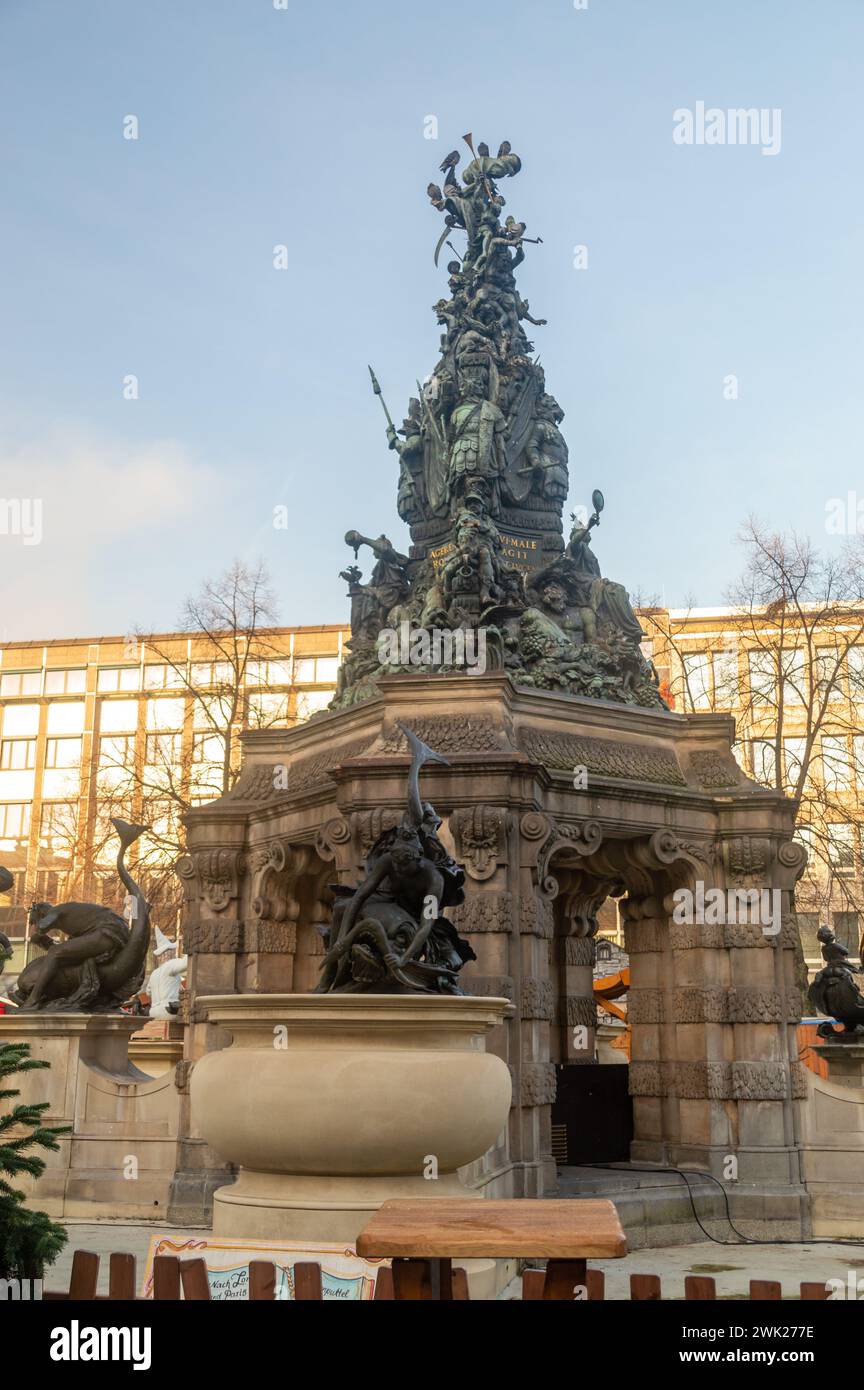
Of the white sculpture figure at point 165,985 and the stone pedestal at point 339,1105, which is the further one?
the white sculpture figure at point 165,985

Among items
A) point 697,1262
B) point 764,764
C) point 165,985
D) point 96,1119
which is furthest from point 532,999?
point 764,764

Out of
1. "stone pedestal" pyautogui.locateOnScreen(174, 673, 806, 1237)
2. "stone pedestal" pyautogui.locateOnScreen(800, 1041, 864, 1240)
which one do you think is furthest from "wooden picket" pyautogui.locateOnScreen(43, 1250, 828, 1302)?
"stone pedestal" pyautogui.locateOnScreen(800, 1041, 864, 1240)

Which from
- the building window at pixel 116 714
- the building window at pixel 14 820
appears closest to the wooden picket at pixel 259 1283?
the building window at pixel 116 714

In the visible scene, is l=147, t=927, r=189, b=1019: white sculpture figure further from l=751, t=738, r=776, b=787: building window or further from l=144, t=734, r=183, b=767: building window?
l=751, t=738, r=776, b=787: building window

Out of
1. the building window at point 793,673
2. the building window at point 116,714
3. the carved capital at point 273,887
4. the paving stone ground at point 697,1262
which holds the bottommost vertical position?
the paving stone ground at point 697,1262

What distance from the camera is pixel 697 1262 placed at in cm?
1312

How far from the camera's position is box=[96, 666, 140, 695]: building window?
266 feet

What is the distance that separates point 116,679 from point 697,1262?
72.3 metres

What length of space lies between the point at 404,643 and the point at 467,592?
1105 mm

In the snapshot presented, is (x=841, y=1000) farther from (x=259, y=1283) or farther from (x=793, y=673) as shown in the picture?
(x=259, y=1283)

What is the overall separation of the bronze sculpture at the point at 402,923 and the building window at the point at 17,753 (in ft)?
250

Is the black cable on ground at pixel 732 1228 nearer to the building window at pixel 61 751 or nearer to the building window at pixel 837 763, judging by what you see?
the building window at pixel 837 763

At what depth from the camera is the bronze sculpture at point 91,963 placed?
58.0ft
